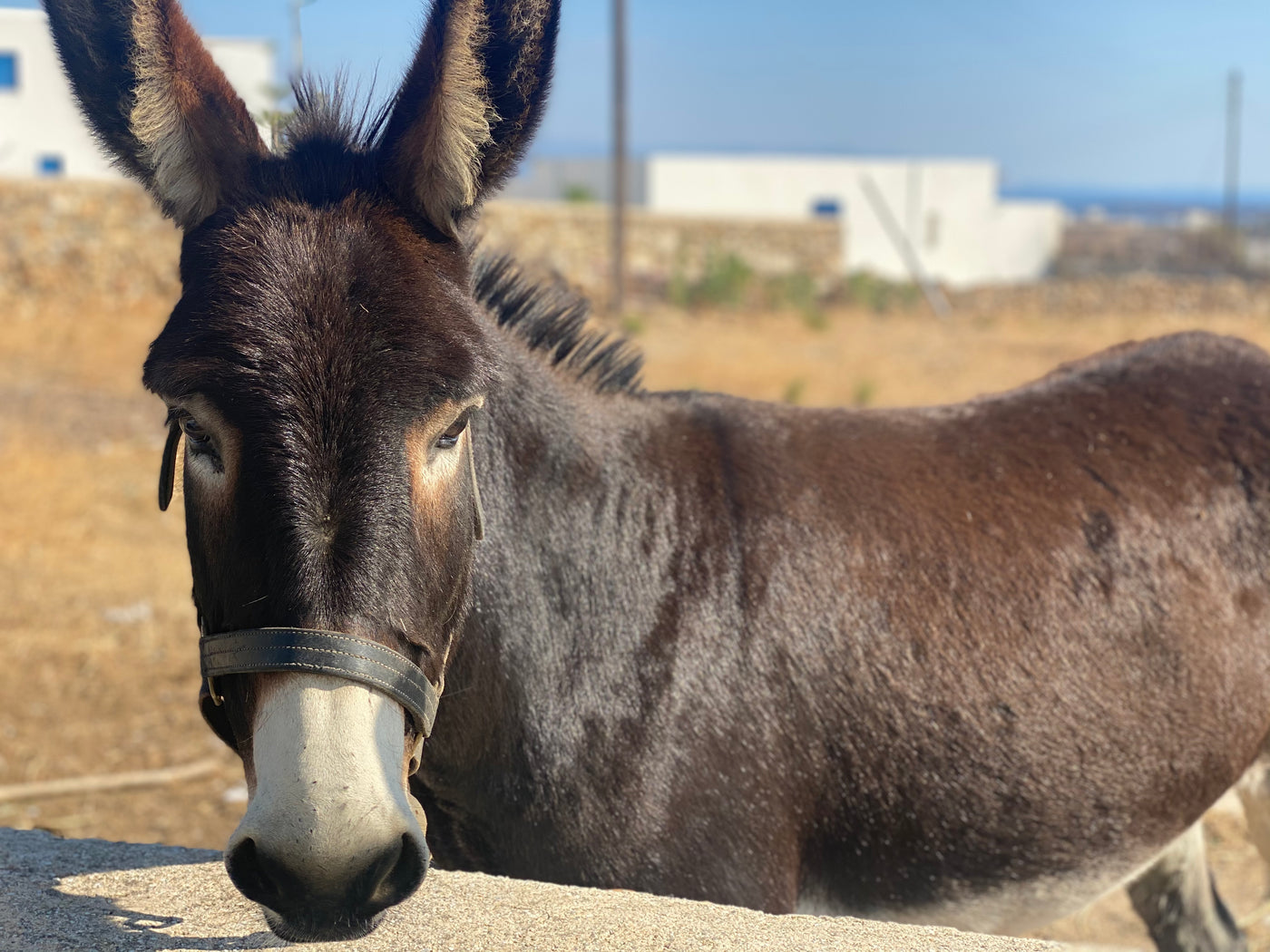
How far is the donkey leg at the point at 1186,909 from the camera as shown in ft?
12.3

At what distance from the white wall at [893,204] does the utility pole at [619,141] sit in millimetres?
23850

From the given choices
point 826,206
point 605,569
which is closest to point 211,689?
point 605,569

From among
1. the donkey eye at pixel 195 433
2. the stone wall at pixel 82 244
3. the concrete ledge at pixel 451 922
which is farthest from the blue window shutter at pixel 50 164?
the donkey eye at pixel 195 433

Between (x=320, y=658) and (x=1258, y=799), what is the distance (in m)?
3.07

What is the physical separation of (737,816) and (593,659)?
1.64ft

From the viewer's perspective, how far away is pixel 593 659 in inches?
104

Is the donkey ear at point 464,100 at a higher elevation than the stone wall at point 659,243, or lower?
higher

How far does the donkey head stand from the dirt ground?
142 inches

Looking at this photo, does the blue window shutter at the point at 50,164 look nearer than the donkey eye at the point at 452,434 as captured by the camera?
No

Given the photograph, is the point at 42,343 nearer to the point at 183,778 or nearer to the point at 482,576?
the point at 183,778

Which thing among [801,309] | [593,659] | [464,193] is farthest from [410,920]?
[801,309]

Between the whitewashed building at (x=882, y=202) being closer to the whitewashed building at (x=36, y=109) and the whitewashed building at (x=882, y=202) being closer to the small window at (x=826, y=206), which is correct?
the small window at (x=826, y=206)

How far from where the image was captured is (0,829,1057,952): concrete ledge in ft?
7.08

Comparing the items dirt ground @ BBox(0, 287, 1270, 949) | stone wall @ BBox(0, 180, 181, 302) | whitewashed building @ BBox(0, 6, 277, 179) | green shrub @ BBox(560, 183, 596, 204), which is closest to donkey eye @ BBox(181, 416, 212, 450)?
dirt ground @ BBox(0, 287, 1270, 949)
